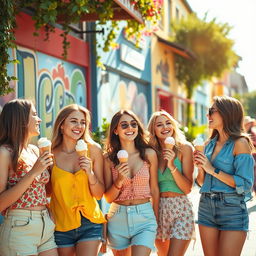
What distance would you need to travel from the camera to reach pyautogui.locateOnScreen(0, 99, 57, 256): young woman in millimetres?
4105

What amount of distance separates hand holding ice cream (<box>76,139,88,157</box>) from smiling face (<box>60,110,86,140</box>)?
0.88 feet

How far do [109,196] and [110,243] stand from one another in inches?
17.5

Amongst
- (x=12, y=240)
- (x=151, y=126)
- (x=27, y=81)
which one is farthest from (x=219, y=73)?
(x=12, y=240)

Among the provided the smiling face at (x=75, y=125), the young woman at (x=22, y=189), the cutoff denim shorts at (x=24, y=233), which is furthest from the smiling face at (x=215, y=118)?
the cutoff denim shorts at (x=24, y=233)

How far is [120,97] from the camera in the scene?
42.0 feet

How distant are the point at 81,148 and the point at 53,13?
2829 mm

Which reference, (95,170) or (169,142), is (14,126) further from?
(169,142)

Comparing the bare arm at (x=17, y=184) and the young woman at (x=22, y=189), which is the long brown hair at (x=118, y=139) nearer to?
the young woman at (x=22, y=189)

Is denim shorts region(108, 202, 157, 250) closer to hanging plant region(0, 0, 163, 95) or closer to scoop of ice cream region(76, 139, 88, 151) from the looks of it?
scoop of ice cream region(76, 139, 88, 151)

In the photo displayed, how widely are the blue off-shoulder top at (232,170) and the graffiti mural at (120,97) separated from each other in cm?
614

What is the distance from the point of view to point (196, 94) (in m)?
25.4

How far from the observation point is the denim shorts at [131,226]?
15.2 feet

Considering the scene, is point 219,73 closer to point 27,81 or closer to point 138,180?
point 27,81

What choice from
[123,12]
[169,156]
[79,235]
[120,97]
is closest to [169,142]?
[169,156]
